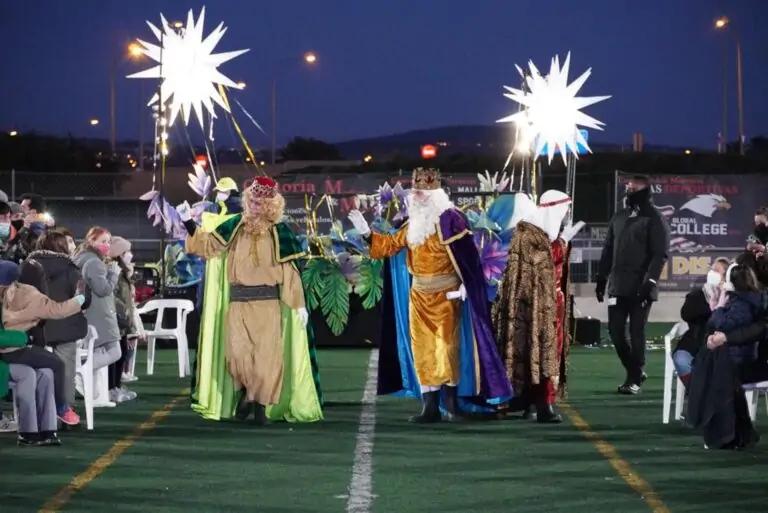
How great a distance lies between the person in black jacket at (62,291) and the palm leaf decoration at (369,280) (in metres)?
8.31

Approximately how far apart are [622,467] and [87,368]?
4.29m

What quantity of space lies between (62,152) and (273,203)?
50.4 meters

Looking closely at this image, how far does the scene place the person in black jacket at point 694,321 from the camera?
11.2 meters

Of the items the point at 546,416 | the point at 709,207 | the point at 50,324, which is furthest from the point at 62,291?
the point at 709,207

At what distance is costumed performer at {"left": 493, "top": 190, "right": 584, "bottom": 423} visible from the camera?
38.0 ft

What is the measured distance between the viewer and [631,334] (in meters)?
13.9

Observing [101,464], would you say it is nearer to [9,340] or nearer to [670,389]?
[9,340]

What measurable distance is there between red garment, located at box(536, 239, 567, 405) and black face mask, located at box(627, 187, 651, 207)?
2278 mm

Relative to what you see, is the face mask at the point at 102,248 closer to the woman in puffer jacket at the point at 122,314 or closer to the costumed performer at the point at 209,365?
the costumed performer at the point at 209,365

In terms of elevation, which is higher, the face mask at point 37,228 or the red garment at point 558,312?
the face mask at point 37,228

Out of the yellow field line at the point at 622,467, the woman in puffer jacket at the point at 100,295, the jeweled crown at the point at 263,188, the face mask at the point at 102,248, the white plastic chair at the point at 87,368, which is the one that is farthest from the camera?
the face mask at the point at 102,248

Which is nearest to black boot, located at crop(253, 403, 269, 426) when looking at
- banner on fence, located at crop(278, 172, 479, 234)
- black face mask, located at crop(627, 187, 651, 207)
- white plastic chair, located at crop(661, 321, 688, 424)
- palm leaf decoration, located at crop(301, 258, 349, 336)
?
white plastic chair, located at crop(661, 321, 688, 424)

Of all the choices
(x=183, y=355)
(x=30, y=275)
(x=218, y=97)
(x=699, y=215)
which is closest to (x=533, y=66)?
(x=218, y=97)

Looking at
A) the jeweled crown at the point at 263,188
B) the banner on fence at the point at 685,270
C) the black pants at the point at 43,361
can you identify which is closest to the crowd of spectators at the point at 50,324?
the black pants at the point at 43,361
